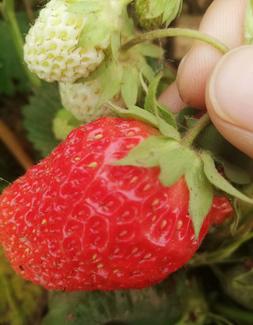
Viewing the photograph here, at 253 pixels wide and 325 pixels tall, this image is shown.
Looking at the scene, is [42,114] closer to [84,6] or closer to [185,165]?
[84,6]

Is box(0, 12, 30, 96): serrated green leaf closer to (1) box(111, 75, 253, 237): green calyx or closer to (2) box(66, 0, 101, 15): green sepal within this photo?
(2) box(66, 0, 101, 15): green sepal

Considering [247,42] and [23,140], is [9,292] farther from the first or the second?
[247,42]

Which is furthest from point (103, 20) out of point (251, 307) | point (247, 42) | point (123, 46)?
point (251, 307)

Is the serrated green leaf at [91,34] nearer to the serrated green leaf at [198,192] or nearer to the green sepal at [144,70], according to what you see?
the green sepal at [144,70]

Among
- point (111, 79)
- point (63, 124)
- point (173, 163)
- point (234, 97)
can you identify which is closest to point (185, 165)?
point (173, 163)

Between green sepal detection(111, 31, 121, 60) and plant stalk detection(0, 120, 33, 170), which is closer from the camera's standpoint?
green sepal detection(111, 31, 121, 60)

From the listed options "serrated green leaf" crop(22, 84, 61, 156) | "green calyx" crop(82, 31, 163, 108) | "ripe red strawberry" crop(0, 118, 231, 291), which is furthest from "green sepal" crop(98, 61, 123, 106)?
"serrated green leaf" crop(22, 84, 61, 156)

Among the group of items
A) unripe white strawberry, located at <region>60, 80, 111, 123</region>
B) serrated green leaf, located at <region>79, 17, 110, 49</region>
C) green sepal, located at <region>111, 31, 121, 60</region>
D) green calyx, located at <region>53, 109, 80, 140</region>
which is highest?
serrated green leaf, located at <region>79, 17, 110, 49</region>
